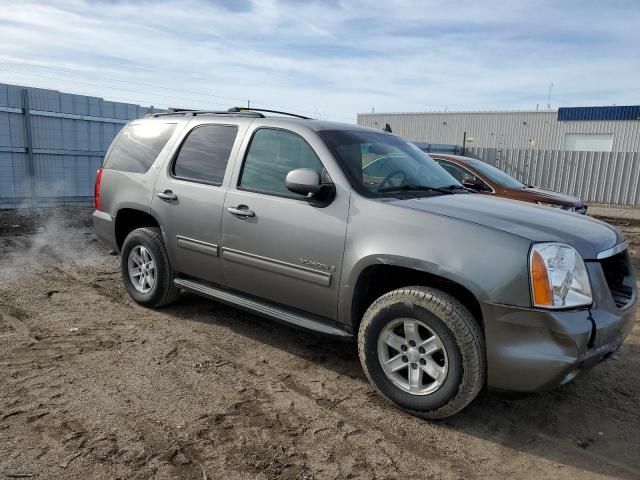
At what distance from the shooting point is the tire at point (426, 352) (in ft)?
9.67

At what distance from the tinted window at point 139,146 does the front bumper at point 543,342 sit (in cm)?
347

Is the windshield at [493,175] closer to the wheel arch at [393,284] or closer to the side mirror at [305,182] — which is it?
the wheel arch at [393,284]

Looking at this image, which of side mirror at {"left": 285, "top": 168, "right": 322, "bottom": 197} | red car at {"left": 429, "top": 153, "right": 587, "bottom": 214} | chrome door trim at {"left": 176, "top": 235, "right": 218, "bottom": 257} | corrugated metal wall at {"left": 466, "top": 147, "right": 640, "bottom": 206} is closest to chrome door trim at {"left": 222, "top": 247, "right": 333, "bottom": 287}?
chrome door trim at {"left": 176, "top": 235, "right": 218, "bottom": 257}

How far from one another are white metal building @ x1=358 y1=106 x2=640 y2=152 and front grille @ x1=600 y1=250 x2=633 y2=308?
29104 mm

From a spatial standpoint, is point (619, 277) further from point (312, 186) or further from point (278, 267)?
point (278, 267)

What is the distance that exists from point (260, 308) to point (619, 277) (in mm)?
2529

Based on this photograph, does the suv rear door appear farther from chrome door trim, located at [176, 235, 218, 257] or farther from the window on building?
the window on building

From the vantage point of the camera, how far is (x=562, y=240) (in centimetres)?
294

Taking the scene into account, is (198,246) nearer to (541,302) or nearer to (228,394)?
(228,394)

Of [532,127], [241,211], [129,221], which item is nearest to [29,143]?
[129,221]

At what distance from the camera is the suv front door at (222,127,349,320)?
138 inches

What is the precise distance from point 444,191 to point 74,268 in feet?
15.8

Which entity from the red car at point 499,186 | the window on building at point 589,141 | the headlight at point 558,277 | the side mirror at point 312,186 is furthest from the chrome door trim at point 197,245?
the window on building at point 589,141

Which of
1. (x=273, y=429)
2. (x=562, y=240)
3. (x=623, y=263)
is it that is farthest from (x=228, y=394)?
(x=623, y=263)
